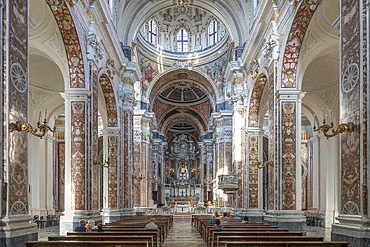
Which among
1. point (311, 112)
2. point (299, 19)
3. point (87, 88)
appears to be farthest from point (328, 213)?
point (87, 88)

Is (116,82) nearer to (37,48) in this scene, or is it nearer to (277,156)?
(37,48)

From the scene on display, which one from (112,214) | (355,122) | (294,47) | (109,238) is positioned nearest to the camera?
(355,122)

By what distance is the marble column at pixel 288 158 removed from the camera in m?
13.8

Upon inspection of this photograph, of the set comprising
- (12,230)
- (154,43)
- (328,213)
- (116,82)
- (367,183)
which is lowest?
(328,213)

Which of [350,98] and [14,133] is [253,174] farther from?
[14,133]

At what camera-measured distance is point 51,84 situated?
20.2 m

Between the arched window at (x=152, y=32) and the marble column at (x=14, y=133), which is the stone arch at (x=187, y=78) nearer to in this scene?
the arched window at (x=152, y=32)

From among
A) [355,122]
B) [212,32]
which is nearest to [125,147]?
[355,122]

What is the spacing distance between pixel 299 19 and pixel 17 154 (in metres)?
8.51

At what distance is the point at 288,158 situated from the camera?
45.8 feet

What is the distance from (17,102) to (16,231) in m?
2.15

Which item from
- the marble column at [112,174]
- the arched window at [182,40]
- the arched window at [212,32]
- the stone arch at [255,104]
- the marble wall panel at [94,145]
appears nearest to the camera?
the marble wall panel at [94,145]

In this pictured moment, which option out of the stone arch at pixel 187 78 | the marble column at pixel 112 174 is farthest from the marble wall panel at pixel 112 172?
the stone arch at pixel 187 78

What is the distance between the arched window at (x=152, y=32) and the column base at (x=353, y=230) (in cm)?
2901
